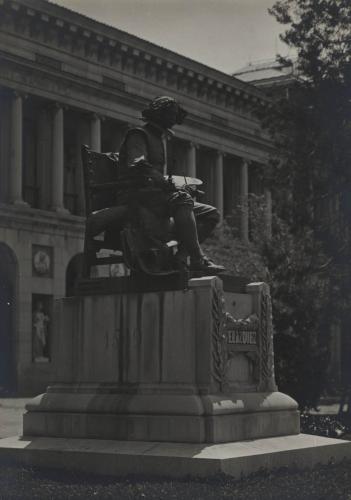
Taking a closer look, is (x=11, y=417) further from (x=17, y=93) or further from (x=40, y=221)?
(x=17, y=93)

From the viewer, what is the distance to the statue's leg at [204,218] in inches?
576

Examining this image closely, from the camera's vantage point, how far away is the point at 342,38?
3341 centimetres

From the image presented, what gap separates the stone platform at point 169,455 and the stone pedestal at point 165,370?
0.19m

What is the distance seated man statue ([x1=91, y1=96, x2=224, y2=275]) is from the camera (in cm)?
1372

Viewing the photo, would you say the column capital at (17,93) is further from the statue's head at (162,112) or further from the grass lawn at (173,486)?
the grass lawn at (173,486)

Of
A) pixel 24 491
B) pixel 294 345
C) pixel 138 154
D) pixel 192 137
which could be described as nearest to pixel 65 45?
pixel 192 137

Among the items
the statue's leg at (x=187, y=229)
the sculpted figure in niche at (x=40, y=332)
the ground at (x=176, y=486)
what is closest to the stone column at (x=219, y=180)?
the sculpted figure in niche at (x=40, y=332)

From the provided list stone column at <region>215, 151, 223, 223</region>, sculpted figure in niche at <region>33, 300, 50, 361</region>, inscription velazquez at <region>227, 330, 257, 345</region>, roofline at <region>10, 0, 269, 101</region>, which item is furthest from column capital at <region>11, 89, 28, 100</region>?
inscription velazquez at <region>227, 330, 257, 345</region>

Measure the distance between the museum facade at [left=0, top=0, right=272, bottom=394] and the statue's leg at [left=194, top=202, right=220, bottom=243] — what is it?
3091cm

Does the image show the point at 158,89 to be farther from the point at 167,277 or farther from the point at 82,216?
the point at 167,277

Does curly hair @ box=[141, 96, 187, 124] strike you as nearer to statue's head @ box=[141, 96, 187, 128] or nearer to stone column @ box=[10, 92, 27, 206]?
statue's head @ box=[141, 96, 187, 128]

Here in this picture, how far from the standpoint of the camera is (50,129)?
5581 cm

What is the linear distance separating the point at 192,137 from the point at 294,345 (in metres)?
36.0

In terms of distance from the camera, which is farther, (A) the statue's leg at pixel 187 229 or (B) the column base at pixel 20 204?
(B) the column base at pixel 20 204
